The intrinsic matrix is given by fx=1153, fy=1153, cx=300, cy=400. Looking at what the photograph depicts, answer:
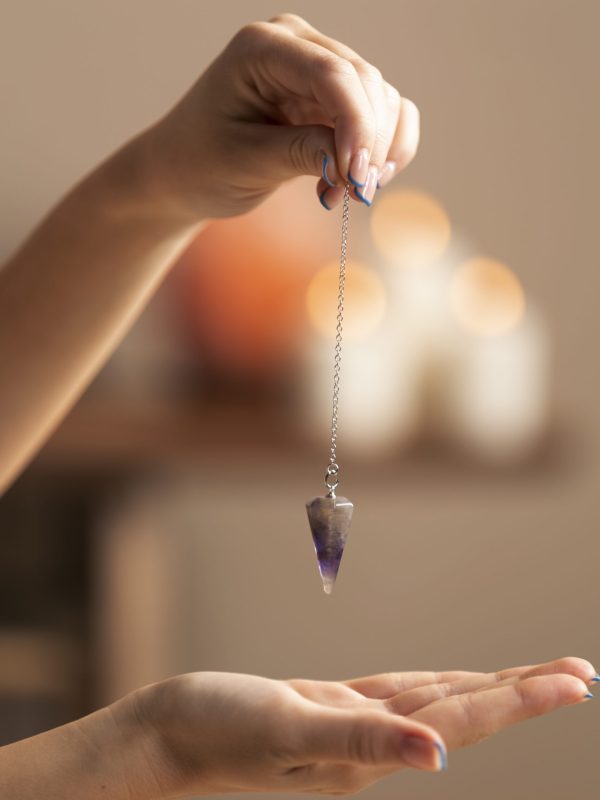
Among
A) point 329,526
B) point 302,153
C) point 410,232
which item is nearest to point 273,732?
point 329,526

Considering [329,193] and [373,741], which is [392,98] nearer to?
[329,193]

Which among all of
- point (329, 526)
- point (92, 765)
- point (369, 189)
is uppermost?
point (369, 189)

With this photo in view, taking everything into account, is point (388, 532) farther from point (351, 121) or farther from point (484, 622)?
point (351, 121)

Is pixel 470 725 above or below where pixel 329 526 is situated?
below

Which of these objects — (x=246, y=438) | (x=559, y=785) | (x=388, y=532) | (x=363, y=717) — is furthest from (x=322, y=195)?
(x=559, y=785)

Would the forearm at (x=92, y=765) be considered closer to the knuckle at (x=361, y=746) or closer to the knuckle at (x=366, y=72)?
the knuckle at (x=361, y=746)

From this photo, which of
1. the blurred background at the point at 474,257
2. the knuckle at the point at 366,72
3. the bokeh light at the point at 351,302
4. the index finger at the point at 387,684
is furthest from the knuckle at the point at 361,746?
the blurred background at the point at 474,257
